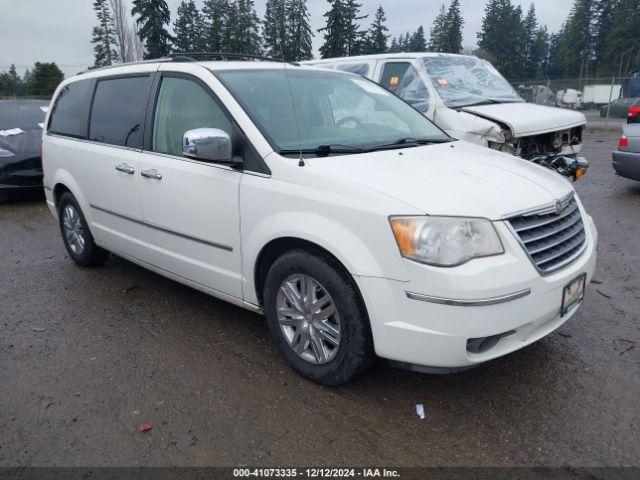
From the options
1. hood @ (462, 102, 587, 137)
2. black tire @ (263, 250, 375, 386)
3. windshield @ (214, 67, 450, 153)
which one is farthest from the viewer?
hood @ (462, 102, 587, 137)

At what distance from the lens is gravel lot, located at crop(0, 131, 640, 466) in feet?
8.36

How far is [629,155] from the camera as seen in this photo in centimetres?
776

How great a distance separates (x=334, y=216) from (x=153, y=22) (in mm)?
48884

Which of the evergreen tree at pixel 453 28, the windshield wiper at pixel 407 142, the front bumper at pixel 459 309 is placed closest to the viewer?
the front bumper at pixel 459 309

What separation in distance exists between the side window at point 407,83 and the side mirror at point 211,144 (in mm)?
4430

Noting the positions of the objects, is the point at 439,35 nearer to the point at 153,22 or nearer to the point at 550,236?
the point at 153,22

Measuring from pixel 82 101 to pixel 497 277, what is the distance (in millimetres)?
4090

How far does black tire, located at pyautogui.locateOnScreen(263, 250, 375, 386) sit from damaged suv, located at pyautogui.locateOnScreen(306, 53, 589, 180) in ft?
13.4

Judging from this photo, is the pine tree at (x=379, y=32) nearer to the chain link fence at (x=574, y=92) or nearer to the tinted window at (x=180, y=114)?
the chain link fence at (x=574, y=92)

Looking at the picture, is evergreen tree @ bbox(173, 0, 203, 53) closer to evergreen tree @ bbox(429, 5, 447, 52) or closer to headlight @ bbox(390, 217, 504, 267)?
evergreen tree @ bbox(429, 5, 447, 52)

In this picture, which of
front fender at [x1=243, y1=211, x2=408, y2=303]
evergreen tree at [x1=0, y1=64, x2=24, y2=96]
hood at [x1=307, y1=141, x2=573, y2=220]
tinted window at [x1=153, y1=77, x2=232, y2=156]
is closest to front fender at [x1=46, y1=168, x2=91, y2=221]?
tinted window at [x1=153, y1=77, x2=232, y2=156]

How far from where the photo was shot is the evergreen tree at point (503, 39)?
248 ft

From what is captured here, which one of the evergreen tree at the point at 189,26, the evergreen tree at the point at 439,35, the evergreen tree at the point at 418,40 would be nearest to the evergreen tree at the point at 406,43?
the evergreen tree at the point at 418,40

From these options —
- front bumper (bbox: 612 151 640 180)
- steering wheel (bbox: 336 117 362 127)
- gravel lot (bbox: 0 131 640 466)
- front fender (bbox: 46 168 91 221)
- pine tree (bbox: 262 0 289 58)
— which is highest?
pine tree (bbox: 262 0 289 58)
